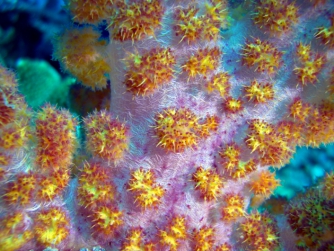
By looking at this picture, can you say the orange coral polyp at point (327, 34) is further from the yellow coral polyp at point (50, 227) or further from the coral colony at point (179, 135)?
the yellow coral polyp at point (50, 227)

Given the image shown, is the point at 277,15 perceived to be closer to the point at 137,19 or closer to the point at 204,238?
the point at 137,19

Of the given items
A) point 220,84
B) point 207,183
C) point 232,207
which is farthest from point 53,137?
point 232,207

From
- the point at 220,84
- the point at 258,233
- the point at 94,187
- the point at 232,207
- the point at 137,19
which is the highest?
the point at 137,19

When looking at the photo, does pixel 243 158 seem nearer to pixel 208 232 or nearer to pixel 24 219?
pixel 208 232

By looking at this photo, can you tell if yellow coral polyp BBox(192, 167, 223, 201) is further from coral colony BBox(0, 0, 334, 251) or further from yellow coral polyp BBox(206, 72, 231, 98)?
yellow coral polyp BBox(206, 72, 231, 98)

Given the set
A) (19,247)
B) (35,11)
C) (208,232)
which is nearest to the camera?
(19,247)

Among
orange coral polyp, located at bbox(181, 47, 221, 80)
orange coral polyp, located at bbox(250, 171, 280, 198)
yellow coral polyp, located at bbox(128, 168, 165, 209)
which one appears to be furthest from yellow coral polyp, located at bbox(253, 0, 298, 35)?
yellow coral polyp, located at bbox(128, 168, 165, 209)

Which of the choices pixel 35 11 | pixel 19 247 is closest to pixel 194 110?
pixel 19 247
